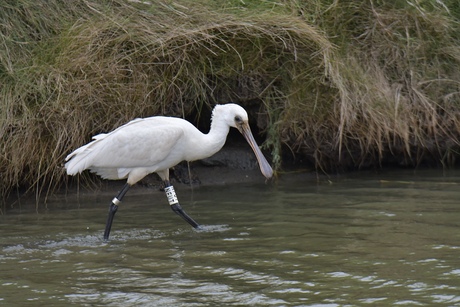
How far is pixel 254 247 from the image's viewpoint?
6422 millimetres

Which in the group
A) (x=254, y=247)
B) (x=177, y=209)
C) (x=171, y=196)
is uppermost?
(x=171, y=196)

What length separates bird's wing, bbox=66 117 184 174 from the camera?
7.17m

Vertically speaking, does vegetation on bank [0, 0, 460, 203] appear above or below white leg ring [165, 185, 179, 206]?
above

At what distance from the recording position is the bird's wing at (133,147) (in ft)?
23.5

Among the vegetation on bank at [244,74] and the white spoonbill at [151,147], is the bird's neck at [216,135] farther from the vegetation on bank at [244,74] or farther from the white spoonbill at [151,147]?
the vegetation on bank at [244,74]

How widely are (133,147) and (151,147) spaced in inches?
6.2

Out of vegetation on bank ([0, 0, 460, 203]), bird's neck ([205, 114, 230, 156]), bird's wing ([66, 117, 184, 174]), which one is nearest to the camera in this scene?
bird's wing ([66, 117, 184, 174])

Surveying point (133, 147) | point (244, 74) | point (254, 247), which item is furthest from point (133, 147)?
point (244, 74)

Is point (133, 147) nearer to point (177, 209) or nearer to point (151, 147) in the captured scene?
point (151, 147)

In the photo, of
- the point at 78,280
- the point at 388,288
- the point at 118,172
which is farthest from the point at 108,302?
the point at 118,172

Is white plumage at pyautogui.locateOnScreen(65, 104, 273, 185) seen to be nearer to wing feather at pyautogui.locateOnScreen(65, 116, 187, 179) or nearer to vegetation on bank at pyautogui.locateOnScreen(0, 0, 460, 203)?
wing feather at pyautogui.locateOnScreen(65, 116, 187, 179)

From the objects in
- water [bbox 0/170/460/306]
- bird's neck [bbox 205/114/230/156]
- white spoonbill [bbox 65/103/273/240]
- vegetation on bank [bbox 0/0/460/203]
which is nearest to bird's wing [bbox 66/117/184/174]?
white spoonbill [bbox 65/103/273/240]

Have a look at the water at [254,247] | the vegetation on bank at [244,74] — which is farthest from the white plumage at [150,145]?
the vegetation on bank at [244,74]

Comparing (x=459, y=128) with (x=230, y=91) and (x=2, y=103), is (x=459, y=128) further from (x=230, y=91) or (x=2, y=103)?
(x=2, y=103)
